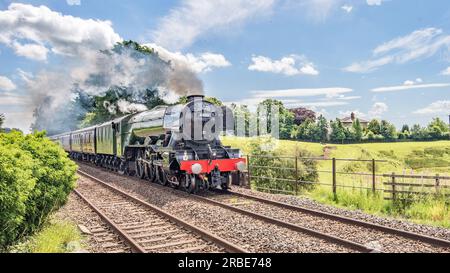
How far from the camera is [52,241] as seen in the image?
6195mm

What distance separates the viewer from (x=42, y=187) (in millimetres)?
7387

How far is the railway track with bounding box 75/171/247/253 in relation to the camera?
20.0 feet

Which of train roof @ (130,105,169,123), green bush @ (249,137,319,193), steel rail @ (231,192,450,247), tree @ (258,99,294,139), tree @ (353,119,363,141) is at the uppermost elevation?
tree @ (258,99,294,139)

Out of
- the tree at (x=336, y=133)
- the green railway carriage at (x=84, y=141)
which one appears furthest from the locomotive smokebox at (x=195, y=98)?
the tree at (x=336, y=133)

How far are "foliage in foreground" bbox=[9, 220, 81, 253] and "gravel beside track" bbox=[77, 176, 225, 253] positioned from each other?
97 cm

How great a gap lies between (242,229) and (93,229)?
3.06m

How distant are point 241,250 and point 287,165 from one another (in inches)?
369

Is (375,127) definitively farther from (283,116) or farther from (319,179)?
(319,179)

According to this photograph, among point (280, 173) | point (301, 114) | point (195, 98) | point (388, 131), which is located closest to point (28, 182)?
point (195, 98)

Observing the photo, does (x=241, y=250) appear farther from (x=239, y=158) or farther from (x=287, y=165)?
(x=287, y=165)

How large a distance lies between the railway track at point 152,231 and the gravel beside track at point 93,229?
55 mm

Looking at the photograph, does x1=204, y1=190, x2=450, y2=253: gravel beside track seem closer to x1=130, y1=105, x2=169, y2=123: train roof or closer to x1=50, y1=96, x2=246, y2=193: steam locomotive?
x1=50, y1=96, x2=246, y2=193: steam locomotive

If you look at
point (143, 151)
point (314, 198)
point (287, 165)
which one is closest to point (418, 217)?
point (314, 198)

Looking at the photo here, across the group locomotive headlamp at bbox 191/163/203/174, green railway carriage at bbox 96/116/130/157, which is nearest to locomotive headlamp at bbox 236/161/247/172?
locomotive headlamp at bbox 191/163/203/174
